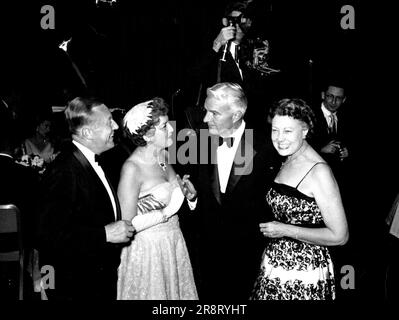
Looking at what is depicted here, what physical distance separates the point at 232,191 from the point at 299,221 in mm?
558

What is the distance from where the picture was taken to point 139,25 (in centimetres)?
526

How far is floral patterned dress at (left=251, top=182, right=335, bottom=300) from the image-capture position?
2484 mm

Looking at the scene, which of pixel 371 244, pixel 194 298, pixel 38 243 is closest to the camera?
pixel 38 243

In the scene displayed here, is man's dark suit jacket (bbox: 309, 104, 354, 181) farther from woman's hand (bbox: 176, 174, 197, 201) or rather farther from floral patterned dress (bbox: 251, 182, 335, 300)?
floral patterned dress (bbox: 251, 182, 335, 300)

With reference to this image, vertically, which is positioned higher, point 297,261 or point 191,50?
point 191,50

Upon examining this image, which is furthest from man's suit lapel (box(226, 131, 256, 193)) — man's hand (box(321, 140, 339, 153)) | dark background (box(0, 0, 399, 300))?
dark background (box(0, 0, 399, 300))

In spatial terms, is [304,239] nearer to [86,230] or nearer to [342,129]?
[86,230]

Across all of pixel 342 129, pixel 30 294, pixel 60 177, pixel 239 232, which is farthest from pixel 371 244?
pixel 60 177

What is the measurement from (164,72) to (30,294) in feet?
8.88

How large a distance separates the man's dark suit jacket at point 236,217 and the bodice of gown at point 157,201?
248mm

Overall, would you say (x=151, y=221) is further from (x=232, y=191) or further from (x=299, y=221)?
(x=299, y=221)

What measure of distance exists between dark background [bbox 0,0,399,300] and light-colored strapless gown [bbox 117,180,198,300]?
2501 millimetres

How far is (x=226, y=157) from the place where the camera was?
9.78 feet

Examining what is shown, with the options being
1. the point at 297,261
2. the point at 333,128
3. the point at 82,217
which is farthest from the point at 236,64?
the point at 82,217
